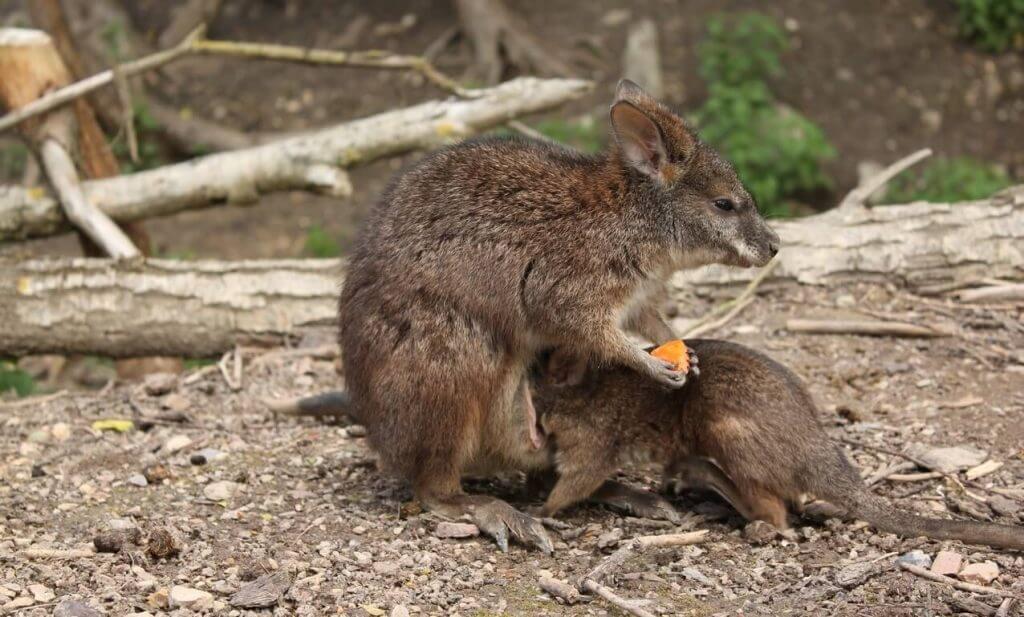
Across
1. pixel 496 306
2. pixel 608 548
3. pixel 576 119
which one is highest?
pixel 576 119

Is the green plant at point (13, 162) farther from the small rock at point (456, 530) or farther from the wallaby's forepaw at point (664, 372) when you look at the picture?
the wallaby's forepaw at point (664, 372)

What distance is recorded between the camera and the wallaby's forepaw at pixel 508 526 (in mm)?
4883

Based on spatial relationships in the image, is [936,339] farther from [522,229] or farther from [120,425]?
[120,425]

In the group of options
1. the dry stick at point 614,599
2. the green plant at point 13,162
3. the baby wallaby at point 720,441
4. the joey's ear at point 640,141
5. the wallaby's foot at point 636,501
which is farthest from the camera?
the green plant at point 13,162

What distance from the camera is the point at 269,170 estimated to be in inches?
312

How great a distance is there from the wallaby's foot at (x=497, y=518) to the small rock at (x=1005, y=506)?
1.79 meters

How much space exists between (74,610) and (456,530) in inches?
59.3

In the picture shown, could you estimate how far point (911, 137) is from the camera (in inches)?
469

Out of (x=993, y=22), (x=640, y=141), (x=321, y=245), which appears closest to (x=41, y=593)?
(x=640, y=141)

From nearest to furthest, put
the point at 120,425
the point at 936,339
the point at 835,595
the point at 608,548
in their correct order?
the point at 835,595, the point at 608,548, the point at 120,425, the point at 936,339

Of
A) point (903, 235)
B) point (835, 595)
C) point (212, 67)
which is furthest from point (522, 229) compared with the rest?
point (212, 67)

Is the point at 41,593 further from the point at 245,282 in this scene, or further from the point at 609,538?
the point at 245,282

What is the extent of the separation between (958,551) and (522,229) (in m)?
2.07

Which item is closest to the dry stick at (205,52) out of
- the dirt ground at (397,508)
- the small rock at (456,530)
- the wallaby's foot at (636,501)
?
the dirt ground at (397,508)
